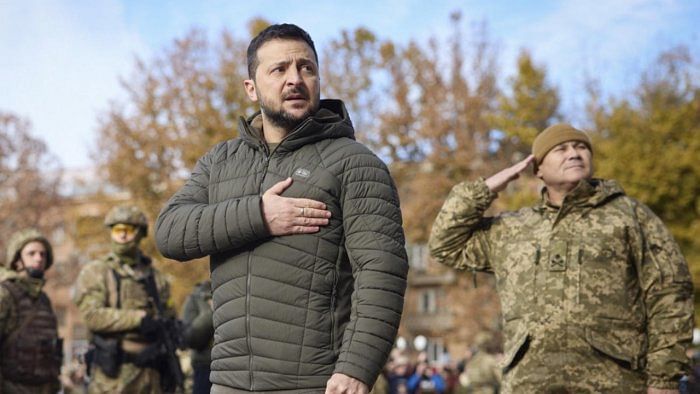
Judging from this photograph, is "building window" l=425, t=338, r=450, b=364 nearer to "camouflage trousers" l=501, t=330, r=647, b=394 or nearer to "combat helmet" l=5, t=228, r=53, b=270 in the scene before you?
"combat helmet" l=5, t=228, r=53, b=270

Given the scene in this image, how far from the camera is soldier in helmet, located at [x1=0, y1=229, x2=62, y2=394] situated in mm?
10094

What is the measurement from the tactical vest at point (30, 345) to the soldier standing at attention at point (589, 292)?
5.42 m

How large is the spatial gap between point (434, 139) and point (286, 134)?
3123cm

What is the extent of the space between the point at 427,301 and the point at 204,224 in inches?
2871

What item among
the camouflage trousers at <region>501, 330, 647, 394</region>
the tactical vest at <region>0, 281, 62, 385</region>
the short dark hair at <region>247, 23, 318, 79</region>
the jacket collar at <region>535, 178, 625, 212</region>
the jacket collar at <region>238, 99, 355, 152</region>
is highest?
the short dark hair at <region>247, 23, 318, 79</region>

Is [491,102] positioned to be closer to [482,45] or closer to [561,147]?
[482,45]

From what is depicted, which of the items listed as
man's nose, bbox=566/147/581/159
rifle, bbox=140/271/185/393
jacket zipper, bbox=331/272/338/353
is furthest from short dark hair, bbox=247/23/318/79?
rifle, bbox=140/271/185/393

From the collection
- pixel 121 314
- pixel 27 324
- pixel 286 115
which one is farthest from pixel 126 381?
pixel 286 115

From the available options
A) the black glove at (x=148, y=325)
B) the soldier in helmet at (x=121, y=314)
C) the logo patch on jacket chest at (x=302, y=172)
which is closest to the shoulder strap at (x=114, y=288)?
the soldier in helmet at (x=121, y=314)

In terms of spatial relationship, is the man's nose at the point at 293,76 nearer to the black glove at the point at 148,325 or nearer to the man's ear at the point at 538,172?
the man's ear at the point at 538,172

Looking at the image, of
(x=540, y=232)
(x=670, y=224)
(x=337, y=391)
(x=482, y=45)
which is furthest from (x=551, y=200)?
(x=482, y=45)

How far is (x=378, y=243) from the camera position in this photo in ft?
13.2

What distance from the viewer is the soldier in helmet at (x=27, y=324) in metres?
10.1

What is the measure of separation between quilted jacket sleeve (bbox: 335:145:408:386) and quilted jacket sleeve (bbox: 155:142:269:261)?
357 millimetres
